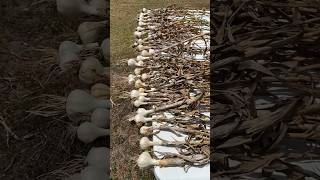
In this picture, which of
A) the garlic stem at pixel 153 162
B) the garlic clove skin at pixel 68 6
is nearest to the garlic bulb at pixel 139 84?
the garlic stem at pixel 153 162

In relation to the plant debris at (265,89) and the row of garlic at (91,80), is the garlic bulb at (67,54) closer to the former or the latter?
the row of garlic at (91,80)

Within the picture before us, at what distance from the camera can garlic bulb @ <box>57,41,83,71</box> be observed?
2907 mm

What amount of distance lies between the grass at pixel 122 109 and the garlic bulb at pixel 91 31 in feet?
0.69

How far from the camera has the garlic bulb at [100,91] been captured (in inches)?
103

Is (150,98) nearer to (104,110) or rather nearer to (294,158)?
(104,110)

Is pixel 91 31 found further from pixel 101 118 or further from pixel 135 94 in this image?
pixel 101 118

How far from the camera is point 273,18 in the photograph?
114 inches

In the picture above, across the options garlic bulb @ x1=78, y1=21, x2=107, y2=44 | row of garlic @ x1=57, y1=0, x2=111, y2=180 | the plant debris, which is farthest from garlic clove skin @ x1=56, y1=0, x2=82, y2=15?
the plant debris

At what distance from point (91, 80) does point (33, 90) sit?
0.29 m

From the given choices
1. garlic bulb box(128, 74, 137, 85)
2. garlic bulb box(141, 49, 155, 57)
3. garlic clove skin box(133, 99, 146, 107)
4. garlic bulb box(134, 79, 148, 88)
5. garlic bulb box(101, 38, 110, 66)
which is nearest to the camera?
garlic clove skin box(133, 99, 146, 107)

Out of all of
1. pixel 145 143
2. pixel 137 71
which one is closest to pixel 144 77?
pixel 137 71

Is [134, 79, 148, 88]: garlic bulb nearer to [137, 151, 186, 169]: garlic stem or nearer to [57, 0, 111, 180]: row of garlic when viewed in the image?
[57, 0, 111, 180]: row of garlic

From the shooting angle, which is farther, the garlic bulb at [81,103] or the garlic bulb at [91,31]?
the garlic bulb at [91,31]

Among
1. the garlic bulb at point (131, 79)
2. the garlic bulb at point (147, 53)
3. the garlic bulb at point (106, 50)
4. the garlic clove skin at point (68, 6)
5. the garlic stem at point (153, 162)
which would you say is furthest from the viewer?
the garlic clove skin at point (68, 6)
